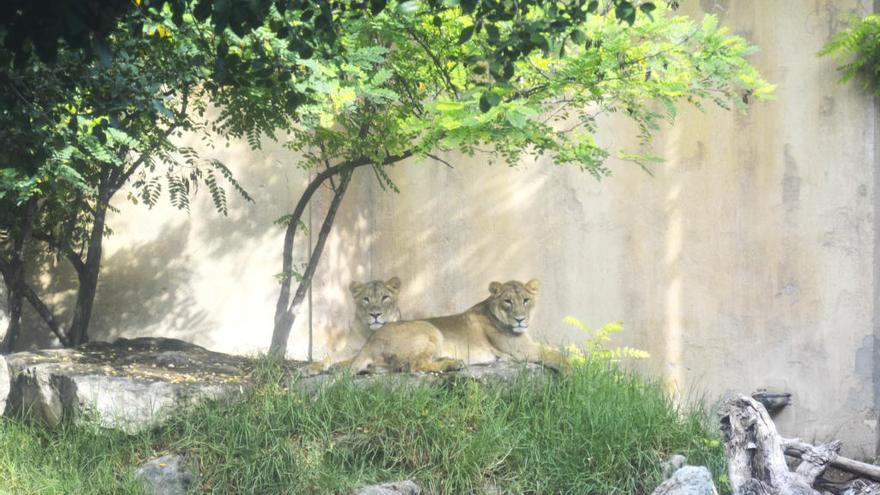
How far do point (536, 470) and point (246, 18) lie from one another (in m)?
4.34

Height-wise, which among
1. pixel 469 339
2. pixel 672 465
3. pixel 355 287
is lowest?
pixel 672 465

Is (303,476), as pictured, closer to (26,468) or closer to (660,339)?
(26,468)

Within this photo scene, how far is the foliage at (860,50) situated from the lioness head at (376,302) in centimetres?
475

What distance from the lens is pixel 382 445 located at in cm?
732

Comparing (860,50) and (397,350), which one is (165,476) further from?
(860,50)

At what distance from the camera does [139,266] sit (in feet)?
34.2

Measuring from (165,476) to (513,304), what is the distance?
3373mm

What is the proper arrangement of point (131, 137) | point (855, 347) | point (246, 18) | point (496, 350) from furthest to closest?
point (855, 347) < point (496, 350) < point (131, 137) < point (246, 18)

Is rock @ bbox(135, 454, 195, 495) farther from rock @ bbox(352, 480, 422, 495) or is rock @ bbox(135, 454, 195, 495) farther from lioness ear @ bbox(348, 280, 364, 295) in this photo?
lioness ear @ bbox(348, 280, 364, 295)

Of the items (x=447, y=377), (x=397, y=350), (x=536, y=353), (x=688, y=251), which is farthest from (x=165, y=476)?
(x=688, y=251)

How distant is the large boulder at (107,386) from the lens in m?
7.55

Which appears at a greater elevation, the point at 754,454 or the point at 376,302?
the point at 376,302

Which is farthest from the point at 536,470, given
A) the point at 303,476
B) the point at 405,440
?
the point at 303,476

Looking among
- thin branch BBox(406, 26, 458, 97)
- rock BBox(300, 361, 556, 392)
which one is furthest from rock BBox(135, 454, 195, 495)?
thin branch BBox(406, 26, 458, 97)
